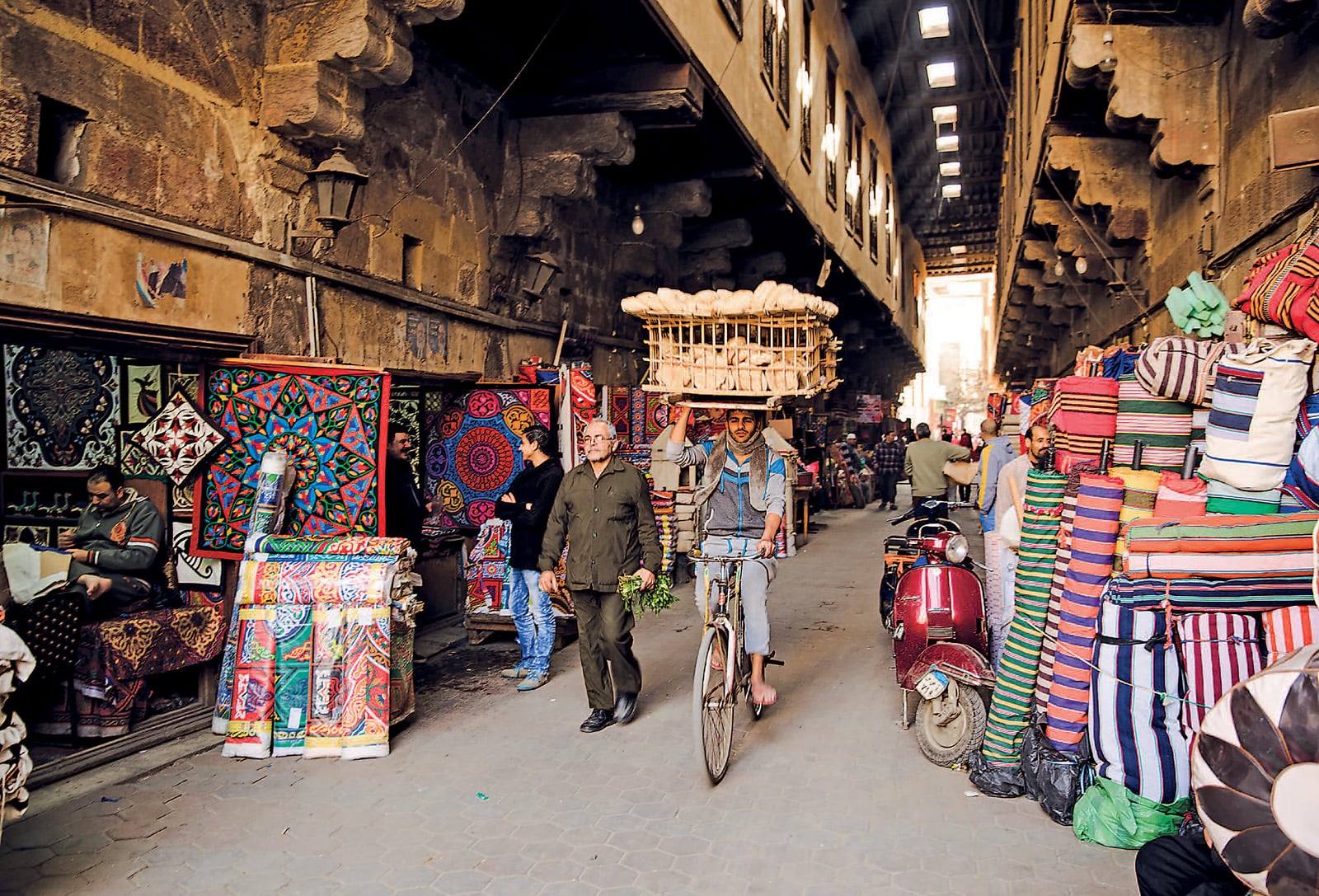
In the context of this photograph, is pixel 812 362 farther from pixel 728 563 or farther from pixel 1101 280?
pixel 1101 280

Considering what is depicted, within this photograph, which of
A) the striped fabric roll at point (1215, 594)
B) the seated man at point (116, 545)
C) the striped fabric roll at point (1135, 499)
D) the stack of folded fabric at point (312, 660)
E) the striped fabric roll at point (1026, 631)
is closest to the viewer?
the striped fabric roll at point (1215, 594)

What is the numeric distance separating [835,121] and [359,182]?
14.3 meters

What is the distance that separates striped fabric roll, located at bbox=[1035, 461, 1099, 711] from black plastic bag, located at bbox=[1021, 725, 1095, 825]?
0.62 feet

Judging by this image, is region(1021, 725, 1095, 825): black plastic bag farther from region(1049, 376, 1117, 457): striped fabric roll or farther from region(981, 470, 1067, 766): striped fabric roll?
region(1049, 376, 1117, 457): striped fabric roll

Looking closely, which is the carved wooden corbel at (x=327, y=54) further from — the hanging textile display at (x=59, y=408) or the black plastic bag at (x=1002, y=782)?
the black plastic bag at (x=1002, y=782)

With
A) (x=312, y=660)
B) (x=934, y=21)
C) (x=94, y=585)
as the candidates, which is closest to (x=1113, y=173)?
(x=312, y=660)

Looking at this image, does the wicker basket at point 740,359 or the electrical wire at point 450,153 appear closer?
the wicker basket at point 740,359

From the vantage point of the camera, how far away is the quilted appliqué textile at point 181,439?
5391 millimetres

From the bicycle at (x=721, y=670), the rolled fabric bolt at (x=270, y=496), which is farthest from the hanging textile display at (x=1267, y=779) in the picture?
the rolled fabric bolt at (x=270, y=496)

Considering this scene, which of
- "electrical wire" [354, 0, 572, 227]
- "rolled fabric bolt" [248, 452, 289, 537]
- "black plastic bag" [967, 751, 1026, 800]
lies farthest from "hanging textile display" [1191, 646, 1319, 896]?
"electrical wire" [354, 0, 572, 227]

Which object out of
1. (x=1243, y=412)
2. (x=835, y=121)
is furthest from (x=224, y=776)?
(x=835, y=121)

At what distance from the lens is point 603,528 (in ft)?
17.5

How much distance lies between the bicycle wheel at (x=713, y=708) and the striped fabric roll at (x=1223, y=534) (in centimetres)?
200

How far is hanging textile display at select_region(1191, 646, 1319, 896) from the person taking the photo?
1831 mm
